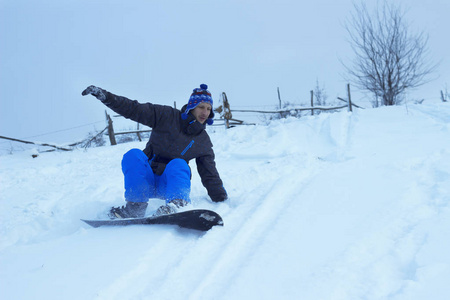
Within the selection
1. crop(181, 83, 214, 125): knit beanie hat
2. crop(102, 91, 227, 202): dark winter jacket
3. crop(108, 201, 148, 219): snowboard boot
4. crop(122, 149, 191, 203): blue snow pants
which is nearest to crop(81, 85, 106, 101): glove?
A: crop(102, 91, 227, 202): dark winter jacket

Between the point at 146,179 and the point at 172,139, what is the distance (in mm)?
372

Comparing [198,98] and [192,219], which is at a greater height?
[198,98]

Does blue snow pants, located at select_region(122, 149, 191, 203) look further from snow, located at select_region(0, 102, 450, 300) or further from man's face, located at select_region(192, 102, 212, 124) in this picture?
man's face, located at select_region(192, 102, 212, 124)

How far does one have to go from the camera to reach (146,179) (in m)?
2.18

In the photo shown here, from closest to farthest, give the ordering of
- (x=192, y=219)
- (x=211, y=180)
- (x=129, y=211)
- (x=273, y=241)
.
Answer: (x=273, y=241), (x=192, y=219), (x=129, y=211), (x=211, y=180)

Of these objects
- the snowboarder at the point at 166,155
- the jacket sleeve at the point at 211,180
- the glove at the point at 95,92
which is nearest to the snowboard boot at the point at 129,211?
the snowboarder at the point at 166,155

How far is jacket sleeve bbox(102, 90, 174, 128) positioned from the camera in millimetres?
2090

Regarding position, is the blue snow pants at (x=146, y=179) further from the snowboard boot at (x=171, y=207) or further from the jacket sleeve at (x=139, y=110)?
the jacket sleeve at (x=139, y=110)

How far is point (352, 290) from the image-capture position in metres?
1.09

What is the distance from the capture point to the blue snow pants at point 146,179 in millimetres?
2055

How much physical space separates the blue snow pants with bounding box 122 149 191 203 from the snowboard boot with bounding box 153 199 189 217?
0.05 metres

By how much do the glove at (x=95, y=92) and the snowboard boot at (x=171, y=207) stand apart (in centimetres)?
83

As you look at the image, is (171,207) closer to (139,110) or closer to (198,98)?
(139,110)

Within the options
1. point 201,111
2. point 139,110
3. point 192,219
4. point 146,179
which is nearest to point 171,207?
point 192,219
